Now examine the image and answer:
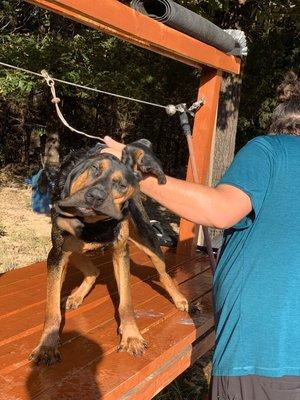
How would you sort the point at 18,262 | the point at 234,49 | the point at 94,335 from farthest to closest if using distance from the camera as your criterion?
the point at 18,262 < the point at 234,49 < the point at 94,335

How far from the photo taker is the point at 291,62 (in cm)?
1557

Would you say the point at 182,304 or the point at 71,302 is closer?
the point at 71,302

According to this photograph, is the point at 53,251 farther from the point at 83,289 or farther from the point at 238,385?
the point at 238,385

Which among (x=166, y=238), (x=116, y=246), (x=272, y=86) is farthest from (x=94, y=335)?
(x=272, y=86)

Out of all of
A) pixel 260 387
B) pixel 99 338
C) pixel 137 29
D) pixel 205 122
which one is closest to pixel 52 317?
pixel 99 338

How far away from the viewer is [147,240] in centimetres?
365

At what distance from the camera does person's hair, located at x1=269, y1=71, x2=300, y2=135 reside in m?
2.22

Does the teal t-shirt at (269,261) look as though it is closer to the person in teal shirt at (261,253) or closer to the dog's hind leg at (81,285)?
the person in teal shirt at (261,253)

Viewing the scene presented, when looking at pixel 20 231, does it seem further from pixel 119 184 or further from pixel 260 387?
pixel 260 387

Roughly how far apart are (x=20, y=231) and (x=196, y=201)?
25.5 ft

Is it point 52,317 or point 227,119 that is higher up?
point 227,119

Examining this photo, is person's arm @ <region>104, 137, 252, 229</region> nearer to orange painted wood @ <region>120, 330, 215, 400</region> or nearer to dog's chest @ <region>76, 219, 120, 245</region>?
dog's chest @ <region>76, 219, 120, 245</region>

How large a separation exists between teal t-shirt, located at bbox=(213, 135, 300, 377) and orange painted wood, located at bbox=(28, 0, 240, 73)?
1.73 m

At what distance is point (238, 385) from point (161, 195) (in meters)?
0.81
